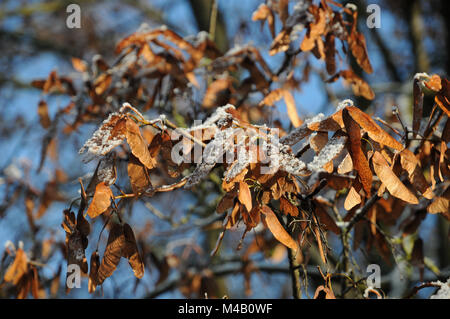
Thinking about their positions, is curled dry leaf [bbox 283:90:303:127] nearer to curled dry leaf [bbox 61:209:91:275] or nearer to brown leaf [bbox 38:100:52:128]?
curled dry leaf [bbox 61:209:91:275]

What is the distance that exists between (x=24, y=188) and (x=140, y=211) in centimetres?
275

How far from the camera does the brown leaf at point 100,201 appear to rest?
1.06 meters

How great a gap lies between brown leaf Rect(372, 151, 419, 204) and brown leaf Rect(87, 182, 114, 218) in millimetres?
628

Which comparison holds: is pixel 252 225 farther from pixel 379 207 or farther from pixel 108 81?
pixel 108 81

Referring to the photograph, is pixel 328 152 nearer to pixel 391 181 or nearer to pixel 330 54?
pixel 391 181

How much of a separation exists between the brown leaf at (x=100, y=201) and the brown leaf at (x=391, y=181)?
628mm

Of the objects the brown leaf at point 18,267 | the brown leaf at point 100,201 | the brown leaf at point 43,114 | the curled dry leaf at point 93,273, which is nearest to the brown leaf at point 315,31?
the brown leaf at point 100,201

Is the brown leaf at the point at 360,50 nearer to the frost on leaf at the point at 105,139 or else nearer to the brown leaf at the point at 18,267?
the frost on leaf at the point at 105,139

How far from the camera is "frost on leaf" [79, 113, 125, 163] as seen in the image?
3.66ft

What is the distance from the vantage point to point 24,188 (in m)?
2.27

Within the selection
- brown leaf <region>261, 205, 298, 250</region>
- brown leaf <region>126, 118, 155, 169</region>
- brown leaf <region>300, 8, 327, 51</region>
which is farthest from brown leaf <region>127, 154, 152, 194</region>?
brown leaf <region>300, 8, 327, 51</region>

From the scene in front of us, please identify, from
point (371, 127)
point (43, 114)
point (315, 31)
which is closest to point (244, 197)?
point (371, 127)

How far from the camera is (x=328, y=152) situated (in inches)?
41.1
